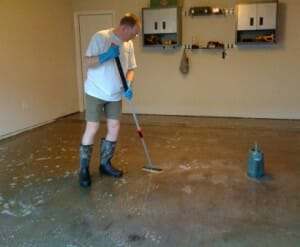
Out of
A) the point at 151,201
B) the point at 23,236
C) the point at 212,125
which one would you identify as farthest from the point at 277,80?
the point at 23,236

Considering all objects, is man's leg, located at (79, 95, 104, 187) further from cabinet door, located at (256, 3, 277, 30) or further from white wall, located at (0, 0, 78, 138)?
cabinet door, located at (256, 3, 277, 30)

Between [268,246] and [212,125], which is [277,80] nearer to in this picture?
[212,125]

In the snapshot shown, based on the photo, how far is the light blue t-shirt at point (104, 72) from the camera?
2.95 metres

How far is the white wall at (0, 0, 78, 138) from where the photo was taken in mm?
4836

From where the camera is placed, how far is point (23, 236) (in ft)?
7.75

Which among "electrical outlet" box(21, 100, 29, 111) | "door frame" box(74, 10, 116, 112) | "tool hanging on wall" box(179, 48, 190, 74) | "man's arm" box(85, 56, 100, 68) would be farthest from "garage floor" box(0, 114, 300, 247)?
"door frame" box(74, 10, 116, 112)

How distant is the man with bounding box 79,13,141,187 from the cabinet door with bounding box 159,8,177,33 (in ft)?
8.62

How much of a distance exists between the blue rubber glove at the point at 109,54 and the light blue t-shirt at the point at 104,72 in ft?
0.11

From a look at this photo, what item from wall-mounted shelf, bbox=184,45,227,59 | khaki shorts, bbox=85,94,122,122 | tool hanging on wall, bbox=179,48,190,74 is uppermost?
wall-mounted shelf, bbox=184,45,227,59

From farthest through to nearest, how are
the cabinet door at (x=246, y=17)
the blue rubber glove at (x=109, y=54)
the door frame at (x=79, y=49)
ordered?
the door frame at (x=79, y=49) → the cabinet door at (x=246, y=17) → the blue rubber glove at (x=109, y=54)

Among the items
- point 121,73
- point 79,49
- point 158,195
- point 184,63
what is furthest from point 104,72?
point 79,49

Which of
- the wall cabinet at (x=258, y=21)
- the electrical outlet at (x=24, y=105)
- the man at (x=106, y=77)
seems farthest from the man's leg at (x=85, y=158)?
the wall cabinet at (x=258, y=21)

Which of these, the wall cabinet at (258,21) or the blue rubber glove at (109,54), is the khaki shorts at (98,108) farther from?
the wall cabinet at (258,21)

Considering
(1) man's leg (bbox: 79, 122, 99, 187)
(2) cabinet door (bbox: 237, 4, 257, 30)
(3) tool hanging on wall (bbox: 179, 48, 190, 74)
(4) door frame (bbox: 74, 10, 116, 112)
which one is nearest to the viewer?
(1) man's leg (bbox: 79, 122, 99, 187)
